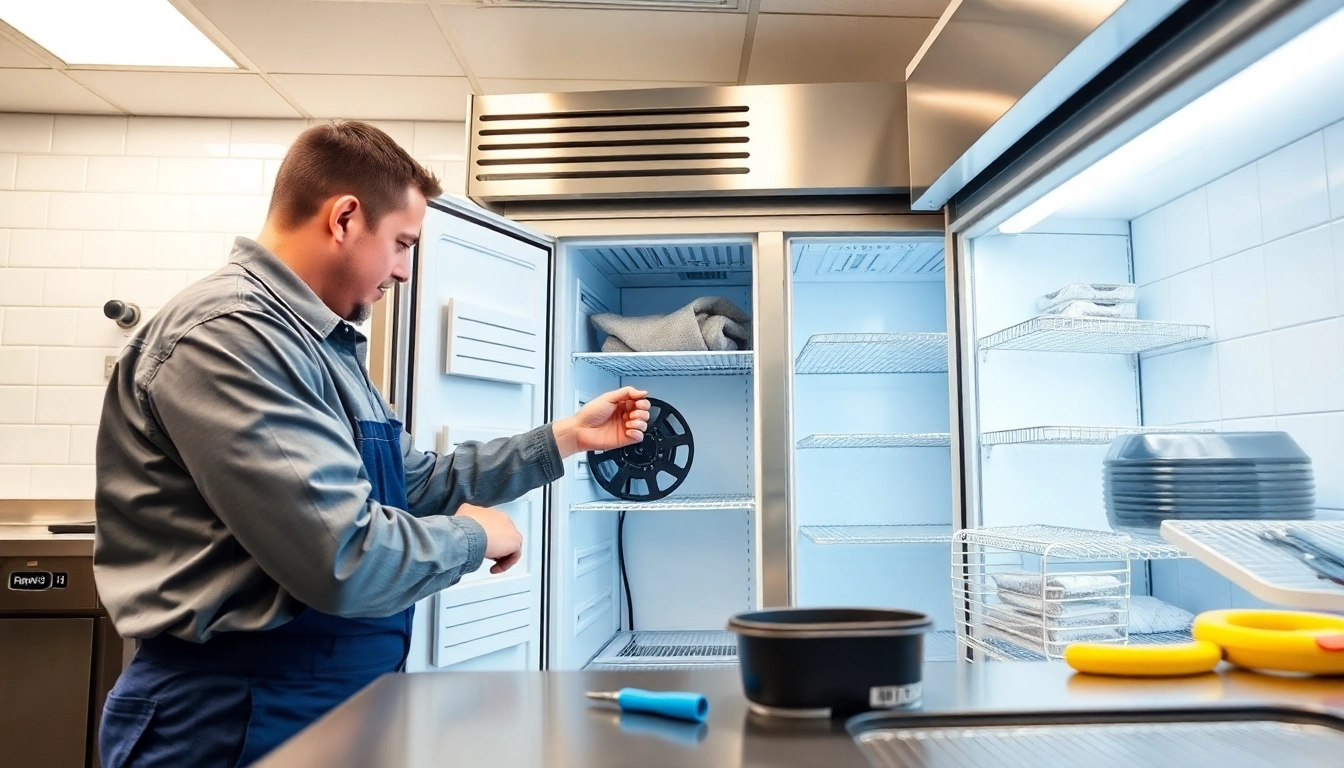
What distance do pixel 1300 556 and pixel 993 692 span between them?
16.9 inches

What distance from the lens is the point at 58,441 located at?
2.91 meters

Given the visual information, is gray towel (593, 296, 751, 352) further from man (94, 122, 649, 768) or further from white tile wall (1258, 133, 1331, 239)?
white tile wall (1258, 133, 1331, 239)

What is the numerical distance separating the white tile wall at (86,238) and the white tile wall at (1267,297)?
7.87 ft

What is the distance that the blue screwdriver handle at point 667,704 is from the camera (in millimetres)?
684

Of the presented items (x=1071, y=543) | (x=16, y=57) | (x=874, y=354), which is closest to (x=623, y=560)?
(x=874, y=354)

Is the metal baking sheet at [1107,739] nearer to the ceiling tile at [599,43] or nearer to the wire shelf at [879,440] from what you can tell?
the wire shelf at [879,440]

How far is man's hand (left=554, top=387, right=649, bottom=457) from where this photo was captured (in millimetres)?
1703

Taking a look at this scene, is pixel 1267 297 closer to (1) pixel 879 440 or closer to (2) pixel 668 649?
(1) pixel 879 440

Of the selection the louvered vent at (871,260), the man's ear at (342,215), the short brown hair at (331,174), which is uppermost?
the louvered vent at (871,260)

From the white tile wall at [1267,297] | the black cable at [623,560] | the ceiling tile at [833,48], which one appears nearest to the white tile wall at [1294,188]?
the white tile wall at [1267,297]

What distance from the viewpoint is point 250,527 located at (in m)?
1.01

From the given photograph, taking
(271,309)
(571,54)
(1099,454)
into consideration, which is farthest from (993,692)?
(571,54)

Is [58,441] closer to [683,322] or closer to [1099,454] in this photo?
[683,322]

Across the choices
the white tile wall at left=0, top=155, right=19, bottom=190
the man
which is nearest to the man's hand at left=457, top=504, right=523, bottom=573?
the man
